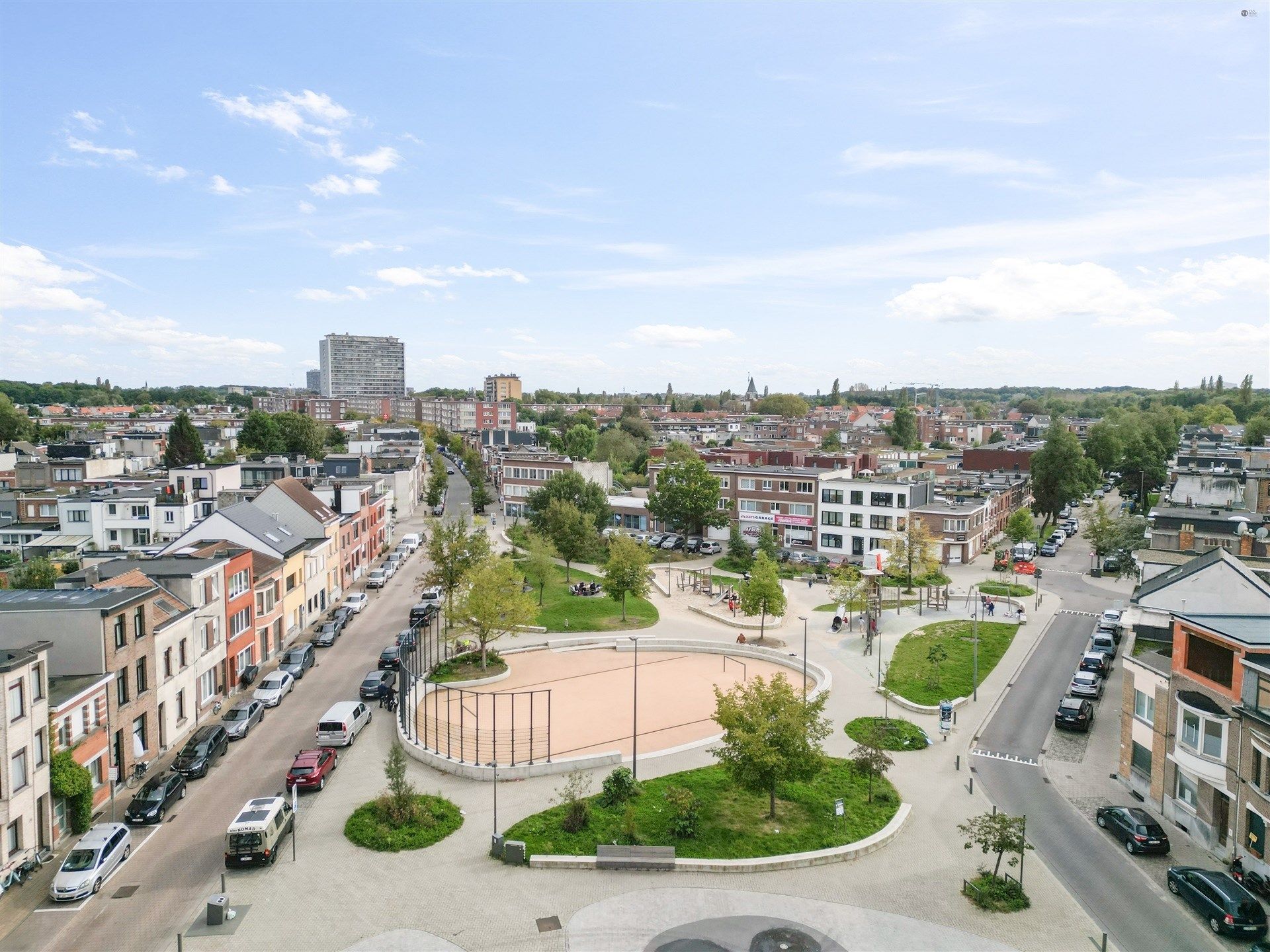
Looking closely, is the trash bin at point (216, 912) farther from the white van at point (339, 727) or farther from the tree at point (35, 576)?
the tree at point (35, 576)

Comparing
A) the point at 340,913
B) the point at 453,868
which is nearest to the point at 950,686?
the point at 453,868

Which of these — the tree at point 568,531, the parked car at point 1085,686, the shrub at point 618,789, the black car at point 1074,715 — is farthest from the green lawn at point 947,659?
the tree at point 568,531

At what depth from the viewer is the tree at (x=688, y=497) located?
212 feet

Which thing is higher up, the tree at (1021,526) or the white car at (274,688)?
the tree at (1021,526)

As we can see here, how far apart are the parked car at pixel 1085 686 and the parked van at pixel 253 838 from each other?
2728cm

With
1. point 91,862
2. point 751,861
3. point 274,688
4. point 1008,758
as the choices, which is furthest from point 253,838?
point 1008,758

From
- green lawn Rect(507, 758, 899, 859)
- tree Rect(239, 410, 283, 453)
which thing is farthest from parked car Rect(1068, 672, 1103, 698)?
tree Rect(239, 410, 283, 453)

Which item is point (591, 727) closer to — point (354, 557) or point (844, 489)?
point (354, 557)

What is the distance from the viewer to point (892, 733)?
28.6 metres

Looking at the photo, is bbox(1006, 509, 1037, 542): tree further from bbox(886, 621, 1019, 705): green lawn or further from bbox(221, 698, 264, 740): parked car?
bbox(221, 698, 264, 740): parked car

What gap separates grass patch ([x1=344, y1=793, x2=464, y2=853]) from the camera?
2092cm

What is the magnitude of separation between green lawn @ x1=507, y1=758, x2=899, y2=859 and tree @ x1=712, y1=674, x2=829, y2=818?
881mm

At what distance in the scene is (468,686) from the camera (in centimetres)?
3384

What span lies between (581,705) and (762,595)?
12061mm
